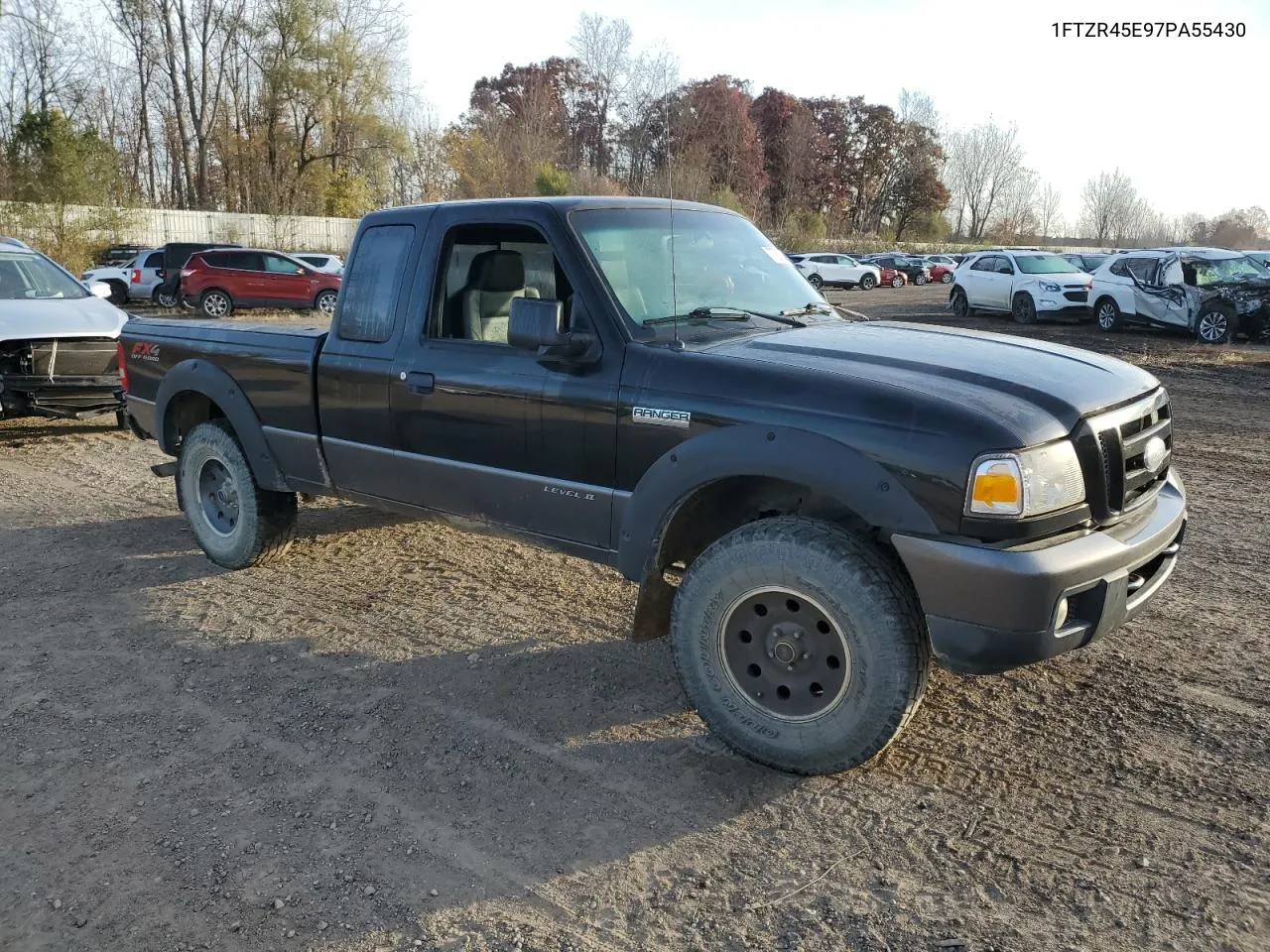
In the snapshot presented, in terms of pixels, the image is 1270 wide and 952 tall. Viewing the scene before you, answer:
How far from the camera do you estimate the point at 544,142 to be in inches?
1905

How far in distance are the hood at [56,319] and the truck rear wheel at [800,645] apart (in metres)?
7.87

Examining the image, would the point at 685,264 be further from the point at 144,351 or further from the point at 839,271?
the point at 839,271

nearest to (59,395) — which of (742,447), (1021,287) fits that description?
(742,447)

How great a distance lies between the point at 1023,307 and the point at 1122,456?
20598 mm

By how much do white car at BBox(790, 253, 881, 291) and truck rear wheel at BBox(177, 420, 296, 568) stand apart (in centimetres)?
3544

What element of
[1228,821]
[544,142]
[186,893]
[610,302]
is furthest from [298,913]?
[544,142]

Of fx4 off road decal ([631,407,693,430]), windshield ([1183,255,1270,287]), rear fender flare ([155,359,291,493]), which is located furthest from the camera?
windshield ([1183,255,1270,287])

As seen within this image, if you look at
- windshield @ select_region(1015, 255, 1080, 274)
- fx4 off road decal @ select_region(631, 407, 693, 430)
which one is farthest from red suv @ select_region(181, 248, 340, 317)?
fx4 off road decal @ select_region(631, 407, 693, 430)

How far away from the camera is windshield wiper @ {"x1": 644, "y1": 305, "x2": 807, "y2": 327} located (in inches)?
160

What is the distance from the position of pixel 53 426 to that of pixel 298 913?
31.0 feet

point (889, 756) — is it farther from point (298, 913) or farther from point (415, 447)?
point (415, 447)

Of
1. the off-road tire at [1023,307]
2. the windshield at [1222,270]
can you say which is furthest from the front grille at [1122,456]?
the off-road tire at [1023,307]

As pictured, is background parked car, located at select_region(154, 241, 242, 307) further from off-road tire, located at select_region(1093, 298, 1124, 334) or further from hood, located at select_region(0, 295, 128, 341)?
off-road tire, located at select_region(1093, 298, 1124, 334)

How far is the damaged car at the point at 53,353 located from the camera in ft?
29.6
